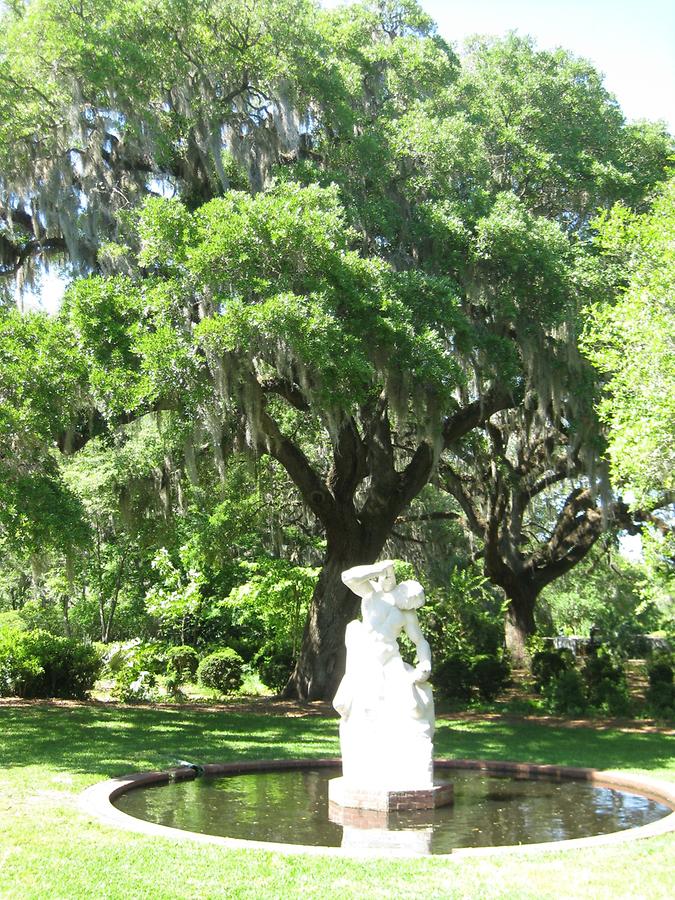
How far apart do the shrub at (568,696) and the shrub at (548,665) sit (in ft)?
3.84

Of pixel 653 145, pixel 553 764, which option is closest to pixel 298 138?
pixel 653 145

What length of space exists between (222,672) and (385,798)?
11.8 m

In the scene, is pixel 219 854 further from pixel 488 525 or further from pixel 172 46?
pixel 488 525

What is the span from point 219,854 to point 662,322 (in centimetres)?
726

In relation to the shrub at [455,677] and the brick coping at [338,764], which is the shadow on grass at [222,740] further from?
the shrub at [455,677]

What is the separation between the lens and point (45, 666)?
1582cm

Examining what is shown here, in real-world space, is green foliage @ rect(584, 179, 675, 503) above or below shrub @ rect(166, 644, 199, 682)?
above

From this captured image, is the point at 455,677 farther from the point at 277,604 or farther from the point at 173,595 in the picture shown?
the point at 173,595

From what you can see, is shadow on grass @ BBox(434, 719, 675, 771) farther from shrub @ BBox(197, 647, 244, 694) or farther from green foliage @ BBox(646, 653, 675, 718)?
shrub @ BBox(197, 647, 244, 694)

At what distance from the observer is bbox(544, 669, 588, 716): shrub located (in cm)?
1599

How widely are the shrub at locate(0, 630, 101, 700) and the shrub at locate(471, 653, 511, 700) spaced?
23.8 ft

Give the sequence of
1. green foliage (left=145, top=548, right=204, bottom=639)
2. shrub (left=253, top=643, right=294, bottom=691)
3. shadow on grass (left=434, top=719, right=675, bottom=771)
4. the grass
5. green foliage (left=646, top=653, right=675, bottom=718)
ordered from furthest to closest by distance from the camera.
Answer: shrub (left=253, top=643, right=294, bottom=691) < green foliage (left=145, top=548, right=204, bottom=639) < green foliage (left=646, top=653, right=675, bottom=718) < shadow on grass (left=434, top=719, right=675, bottom=771) < the grass

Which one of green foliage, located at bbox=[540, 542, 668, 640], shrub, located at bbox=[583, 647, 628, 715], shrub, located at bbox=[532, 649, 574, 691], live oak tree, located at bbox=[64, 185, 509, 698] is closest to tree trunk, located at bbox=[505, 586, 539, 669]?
green foliage, located at bbox=[540, 542, 668, 640]

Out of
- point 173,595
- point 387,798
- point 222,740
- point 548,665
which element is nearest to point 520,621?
point 548,665
